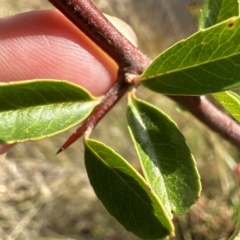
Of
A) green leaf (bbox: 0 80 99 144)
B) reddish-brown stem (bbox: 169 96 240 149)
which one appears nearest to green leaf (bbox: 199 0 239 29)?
reddish-brown stem (bbox: 169 96 240 149)

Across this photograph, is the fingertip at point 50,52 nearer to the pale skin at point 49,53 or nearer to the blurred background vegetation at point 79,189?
the pale skin at point 49,53

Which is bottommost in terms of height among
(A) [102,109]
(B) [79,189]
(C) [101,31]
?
(B) [79,189]

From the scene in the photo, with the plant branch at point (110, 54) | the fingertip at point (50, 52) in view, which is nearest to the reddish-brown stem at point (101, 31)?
the plant branch at point (110, 54)

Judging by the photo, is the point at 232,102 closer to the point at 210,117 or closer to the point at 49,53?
the point at 210,117

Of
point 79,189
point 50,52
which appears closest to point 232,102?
point 50,52

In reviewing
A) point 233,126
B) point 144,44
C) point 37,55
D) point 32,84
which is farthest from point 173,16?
point 32,84

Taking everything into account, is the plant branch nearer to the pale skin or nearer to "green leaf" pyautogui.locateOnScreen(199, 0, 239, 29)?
"green leaf" pyautogui.locateOnScreen(199, 0, 239, 29)

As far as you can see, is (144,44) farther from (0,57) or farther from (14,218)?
(0,57)
